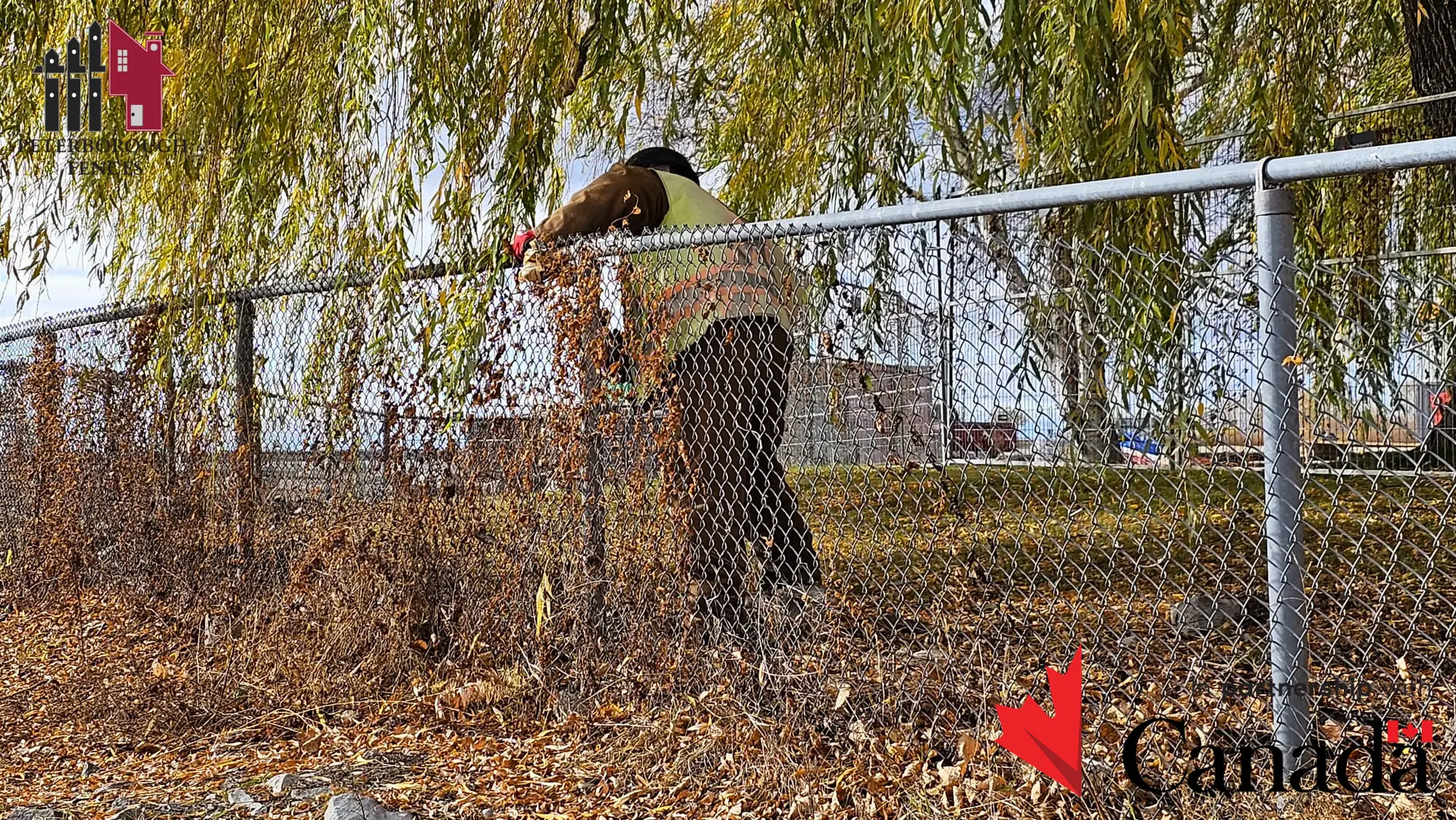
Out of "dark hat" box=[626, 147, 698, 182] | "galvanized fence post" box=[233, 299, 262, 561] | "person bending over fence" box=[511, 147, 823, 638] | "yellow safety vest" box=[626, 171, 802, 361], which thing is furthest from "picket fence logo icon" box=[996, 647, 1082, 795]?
"galvanized fence post" box=[233, 299, 262, 561]

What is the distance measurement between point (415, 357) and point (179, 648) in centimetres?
180

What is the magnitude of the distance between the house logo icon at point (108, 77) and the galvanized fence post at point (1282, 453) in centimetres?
469

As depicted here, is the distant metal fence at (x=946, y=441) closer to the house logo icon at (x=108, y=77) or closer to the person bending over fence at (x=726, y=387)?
the person bending over fence at (x=726, y=387)

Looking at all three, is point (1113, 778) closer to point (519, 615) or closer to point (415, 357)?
point (519, 615)

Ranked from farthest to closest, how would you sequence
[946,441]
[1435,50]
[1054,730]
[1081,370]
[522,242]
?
1. [1435,50]
2. [522,242]
3. [1081,370]
4. [946,441]
5. [1054,730]

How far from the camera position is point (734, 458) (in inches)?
146

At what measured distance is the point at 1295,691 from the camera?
8.27 ft

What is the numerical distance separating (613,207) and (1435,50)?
3095 millimetres

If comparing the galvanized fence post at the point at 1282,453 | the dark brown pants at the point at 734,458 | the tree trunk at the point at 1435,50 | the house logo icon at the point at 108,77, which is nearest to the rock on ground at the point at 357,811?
the dark brown pants at the point at 734,458

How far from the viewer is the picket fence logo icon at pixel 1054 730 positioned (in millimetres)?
2842

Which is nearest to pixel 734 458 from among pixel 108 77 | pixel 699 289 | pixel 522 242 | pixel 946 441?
pixel 699 289

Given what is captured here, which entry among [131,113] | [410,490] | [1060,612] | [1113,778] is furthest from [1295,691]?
[131,113]

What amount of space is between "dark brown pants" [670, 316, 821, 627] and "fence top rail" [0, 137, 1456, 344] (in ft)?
1.11

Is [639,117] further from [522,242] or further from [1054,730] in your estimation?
[1054,730]
